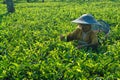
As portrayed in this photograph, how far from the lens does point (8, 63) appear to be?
6.26 m

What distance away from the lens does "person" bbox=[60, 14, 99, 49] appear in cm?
744

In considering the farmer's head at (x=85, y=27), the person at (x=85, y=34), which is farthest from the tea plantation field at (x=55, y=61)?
the farmer's head at (x=85, y=27)

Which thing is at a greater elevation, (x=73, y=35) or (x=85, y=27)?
(x=85, y=27)

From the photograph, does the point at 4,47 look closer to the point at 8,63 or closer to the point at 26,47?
the point at 26,47

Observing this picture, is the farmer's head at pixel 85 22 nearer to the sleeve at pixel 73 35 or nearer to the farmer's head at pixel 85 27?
the farmer's head at pixel 85 27

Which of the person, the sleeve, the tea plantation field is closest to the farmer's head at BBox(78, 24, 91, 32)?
the person

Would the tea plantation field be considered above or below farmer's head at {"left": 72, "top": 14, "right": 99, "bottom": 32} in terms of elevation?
below

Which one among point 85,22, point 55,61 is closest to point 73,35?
point 85,22

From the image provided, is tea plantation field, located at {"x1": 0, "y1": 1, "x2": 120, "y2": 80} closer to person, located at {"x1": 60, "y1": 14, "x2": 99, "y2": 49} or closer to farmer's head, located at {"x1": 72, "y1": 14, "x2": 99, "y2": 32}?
person, located at {"x1": 60, "y1": 14, "x2": 99, "y2": 49}

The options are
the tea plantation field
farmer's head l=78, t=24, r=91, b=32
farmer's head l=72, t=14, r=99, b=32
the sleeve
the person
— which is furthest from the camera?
the sleeve

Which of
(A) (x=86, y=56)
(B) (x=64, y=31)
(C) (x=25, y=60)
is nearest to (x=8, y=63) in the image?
(C) (x=25, y=60)

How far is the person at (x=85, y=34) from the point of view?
24.4 feet

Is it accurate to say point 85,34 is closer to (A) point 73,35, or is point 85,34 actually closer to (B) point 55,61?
(A) point 73,35

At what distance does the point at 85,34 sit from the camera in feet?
25.6
